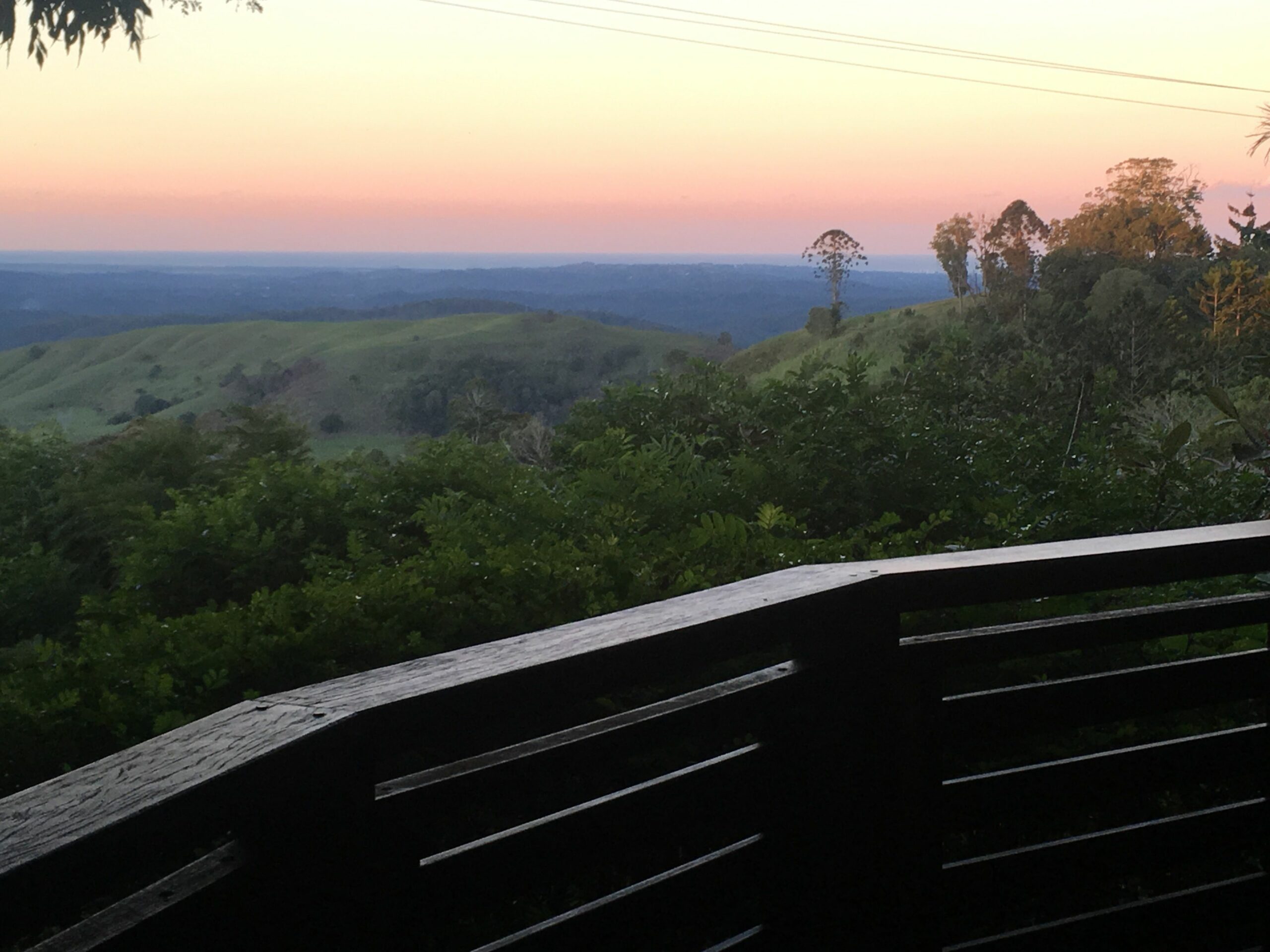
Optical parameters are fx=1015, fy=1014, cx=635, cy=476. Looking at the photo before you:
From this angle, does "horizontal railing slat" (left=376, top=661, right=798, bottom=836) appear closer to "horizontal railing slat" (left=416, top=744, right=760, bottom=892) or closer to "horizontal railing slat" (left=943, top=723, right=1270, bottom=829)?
"horizontal railing slat" (left=416, top=744, right=760, bottom=892)

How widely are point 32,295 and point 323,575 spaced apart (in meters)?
15.3

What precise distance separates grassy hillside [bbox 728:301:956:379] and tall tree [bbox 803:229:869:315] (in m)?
3.45

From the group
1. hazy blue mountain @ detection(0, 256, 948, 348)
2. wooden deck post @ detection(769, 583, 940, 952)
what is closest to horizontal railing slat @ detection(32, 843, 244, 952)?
wooden deck post @ detection(769, 583, 940, 952)

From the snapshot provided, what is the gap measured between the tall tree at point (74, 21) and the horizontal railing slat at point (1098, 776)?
916 cm

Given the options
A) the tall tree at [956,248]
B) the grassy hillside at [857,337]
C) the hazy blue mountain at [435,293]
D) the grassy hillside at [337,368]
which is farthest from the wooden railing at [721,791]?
the tall tree at [956,248]

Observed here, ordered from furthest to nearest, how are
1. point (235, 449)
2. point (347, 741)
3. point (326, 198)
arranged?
point (326, 198) < point (235, 449) < point (347, 741)

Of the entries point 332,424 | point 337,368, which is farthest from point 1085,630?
point 337,368

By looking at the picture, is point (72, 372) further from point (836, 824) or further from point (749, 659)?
point (836, 824)

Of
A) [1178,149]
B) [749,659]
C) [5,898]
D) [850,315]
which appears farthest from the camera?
[850,315]

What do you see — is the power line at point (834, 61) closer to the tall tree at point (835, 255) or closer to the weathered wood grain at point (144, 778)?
the weathered wood grain at point (144, 778)

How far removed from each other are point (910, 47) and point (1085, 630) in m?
14.8

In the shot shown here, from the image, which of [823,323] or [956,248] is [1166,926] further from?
Answer: [823,323]

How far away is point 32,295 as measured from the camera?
16.0 m

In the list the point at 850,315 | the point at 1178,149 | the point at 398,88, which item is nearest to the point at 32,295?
the point at 398,88
